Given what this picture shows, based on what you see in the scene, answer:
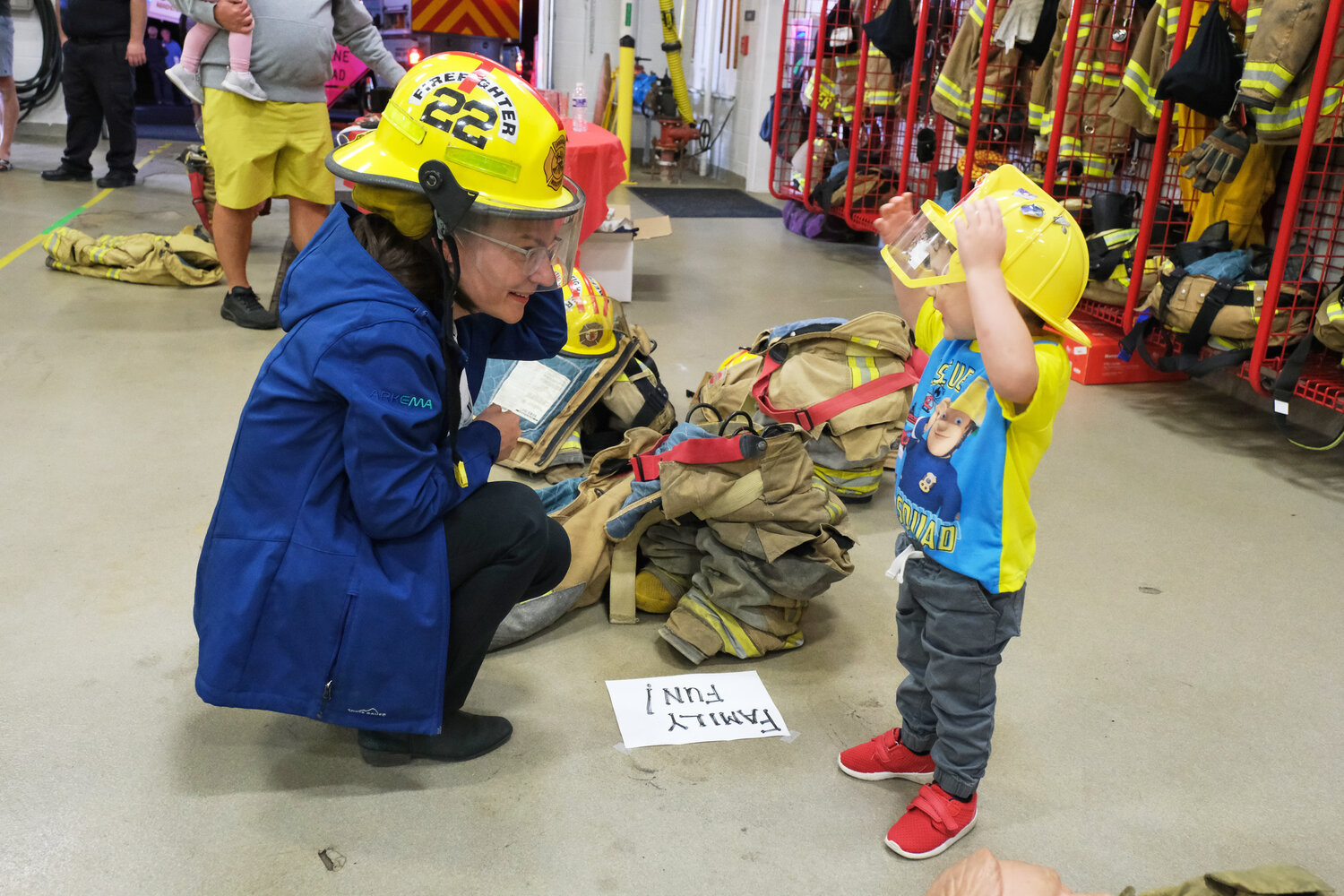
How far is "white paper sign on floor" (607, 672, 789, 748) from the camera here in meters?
2.01

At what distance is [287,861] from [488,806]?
327 mm

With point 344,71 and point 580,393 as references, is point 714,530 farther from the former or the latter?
point 344,71

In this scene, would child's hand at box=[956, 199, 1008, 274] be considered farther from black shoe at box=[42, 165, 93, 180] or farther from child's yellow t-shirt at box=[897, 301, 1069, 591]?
black shoe at box=[42, 165, 93, 180]

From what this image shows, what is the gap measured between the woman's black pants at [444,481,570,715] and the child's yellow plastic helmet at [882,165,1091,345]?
748 millimetres

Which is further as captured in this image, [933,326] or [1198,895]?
[933,326]

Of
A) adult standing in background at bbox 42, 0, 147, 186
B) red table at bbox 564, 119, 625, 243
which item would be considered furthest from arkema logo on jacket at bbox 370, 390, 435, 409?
adult standing in background at bbox 42, 0, 147, 186

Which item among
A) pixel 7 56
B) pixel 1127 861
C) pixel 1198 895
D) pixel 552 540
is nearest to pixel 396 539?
pixel 552 540

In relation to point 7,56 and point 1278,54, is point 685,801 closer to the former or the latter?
point 1278,54

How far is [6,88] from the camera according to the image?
7410mm

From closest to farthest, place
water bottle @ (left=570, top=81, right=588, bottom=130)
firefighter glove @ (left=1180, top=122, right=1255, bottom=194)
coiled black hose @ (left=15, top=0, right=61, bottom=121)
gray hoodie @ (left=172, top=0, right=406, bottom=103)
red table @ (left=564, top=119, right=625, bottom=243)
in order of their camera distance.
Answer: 1. firefighter glove @ (left=1180, top=122, right=1255, bottom=194)
2. gray hoodie @ (left=172, top=0, right=406, bottom=103)
3. red table @ (left=564, top=119, right=625, bottom=243)
4. water bottle @ (left=570, top=81, right=588, bottom=130)
5. coiled black hose @ (left=15, top=0, right=61, bottom=121)

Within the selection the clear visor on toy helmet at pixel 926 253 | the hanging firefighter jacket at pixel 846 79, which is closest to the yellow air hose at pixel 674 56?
the hanging firefighter jacket at pixel 846 79

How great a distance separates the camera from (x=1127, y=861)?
1738 mm

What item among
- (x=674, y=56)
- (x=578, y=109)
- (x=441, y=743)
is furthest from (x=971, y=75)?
(x=441, y=743)

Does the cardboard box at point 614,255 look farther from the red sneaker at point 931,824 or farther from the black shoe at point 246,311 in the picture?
the red sneaker at point 931,824
